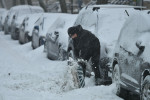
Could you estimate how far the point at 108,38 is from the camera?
11266 millimetres

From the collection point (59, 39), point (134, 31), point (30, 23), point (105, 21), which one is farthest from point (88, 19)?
point (30, 23)

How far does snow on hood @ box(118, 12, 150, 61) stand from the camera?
26.0ft

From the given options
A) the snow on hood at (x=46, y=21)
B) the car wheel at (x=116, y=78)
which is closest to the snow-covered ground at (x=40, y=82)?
the car wheel at (x=116, y=78)

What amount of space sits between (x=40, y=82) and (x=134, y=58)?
370 cm

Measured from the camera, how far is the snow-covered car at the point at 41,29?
1845cm

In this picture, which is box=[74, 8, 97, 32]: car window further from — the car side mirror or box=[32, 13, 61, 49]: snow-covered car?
box=[32, 13, 61, 49]: snow-covered car

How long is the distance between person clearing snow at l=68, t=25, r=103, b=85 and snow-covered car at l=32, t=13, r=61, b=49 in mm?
7610

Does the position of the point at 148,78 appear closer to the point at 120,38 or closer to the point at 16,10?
the point at 120,38

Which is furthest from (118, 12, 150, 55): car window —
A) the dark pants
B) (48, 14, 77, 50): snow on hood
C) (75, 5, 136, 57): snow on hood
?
(48, 14, 77, 50): snow on hood

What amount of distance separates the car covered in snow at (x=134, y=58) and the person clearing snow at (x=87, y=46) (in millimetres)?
708

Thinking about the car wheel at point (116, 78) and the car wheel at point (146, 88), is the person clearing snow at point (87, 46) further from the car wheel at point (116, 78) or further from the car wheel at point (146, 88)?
the car wheel at point (146, 88)

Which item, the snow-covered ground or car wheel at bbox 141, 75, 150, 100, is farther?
the snow-covered ground

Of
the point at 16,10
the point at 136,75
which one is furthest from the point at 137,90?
the point at 16,10

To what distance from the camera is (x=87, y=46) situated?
10.5 meters
